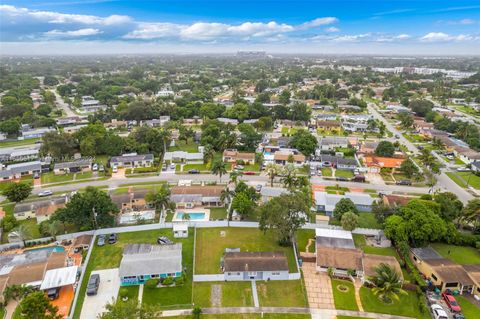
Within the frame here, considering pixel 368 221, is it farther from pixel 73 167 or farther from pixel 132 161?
pixel 73 167

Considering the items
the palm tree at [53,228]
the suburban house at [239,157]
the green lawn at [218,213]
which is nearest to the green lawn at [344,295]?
the green lawn at [218,213]

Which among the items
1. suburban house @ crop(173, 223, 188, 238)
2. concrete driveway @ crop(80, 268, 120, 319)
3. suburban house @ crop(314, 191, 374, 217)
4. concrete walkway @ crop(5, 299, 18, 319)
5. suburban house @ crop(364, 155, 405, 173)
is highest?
suburban house @ crop(364, 155, 405, 173)

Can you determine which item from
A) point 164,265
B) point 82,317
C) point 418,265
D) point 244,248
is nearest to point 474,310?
point 418,265

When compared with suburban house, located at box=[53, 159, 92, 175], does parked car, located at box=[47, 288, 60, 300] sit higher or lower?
lower

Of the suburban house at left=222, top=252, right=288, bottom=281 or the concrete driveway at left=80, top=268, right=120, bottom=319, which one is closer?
the concrete driveway at left=80, top=268, right=120, bottom=319

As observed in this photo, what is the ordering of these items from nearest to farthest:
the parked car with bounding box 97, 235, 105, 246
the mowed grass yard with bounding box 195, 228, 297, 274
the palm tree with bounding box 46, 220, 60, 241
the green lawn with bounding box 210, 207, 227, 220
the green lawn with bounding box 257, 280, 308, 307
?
the green lawn with bounding box 257, 280, 308, 307, the mowed grass yard with bounding box 195, 228, 297, 274, the palm tree with bounding box 46, 220, 60, 241, the parked car with bounding box 97, 235, 105, 246, the green lawn with bounding box 210, 207, 227, 220

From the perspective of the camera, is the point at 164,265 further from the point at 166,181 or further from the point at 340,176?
the point at 340,176

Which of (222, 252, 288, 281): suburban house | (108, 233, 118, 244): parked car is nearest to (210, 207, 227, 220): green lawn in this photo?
(222, 252, 288, 281): suburban house

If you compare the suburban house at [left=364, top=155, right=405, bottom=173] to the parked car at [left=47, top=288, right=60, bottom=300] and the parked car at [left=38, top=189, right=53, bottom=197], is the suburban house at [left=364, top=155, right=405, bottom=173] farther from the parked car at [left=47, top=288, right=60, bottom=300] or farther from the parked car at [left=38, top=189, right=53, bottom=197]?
the parked car at [left=38, top=189, right=53, bottom=197]
